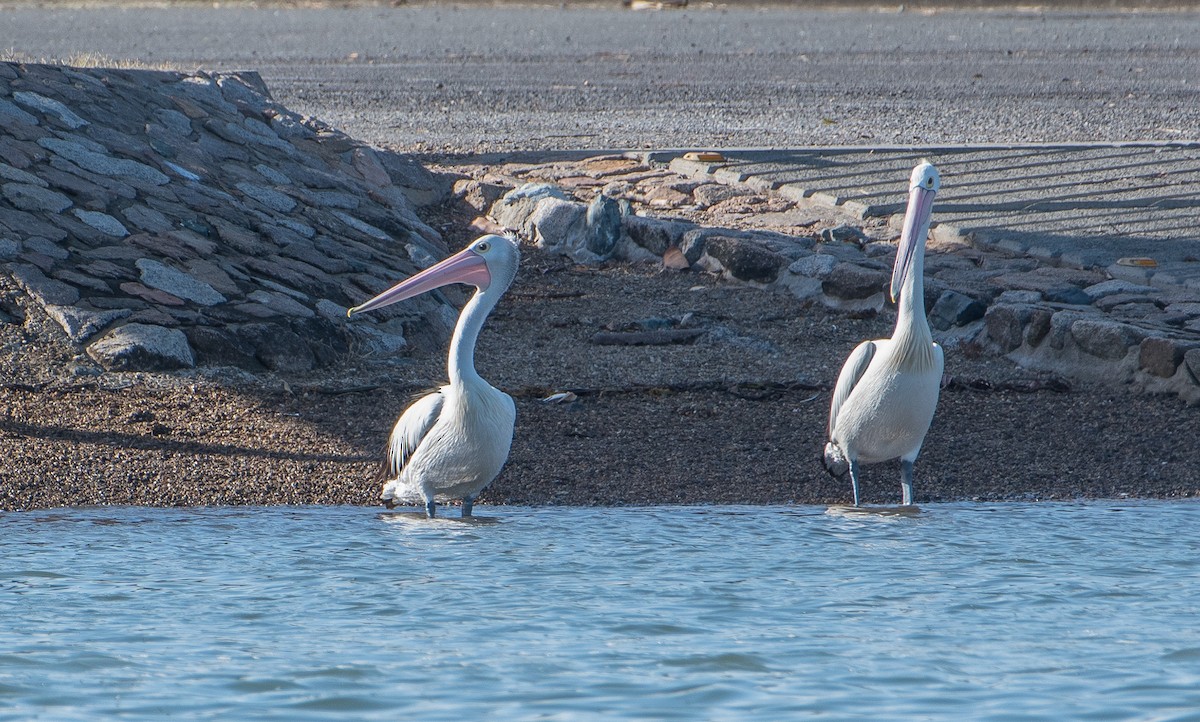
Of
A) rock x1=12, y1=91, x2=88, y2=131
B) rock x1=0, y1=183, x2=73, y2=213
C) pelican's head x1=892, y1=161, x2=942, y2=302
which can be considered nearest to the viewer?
pelican's head x1=892, y1=161, x2=942, y2=302

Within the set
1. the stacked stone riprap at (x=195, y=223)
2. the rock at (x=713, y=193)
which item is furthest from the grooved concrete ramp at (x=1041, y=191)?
the stacked stone riprap at (x=195, y=223)

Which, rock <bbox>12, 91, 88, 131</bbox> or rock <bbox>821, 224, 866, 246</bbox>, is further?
rock <bbox>821, 224, 866, 246</bbox>

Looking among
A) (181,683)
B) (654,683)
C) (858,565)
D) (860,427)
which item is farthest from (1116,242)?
(181,683)

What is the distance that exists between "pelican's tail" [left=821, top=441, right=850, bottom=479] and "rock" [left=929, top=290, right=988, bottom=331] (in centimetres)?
234

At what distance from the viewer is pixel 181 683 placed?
14.2 feet

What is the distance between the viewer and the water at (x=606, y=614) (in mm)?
4258

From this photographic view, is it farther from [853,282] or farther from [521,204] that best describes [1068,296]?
[521,204]

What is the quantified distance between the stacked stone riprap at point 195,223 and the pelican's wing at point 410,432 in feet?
5.92

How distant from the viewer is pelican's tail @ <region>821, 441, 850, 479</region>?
655 centimetres

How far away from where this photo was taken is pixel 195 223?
30.7ft

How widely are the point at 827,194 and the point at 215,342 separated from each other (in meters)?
5.18

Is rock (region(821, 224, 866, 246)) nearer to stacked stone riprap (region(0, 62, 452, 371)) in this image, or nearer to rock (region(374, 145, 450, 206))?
stacked stone riprap (region(0, 62, 452, 371))

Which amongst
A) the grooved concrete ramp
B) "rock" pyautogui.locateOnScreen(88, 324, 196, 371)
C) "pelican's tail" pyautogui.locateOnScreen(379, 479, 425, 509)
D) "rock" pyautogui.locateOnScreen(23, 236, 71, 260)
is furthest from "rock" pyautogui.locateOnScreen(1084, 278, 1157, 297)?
"rock" pyautogui.locateOnScreen(23, 236, 71, 260)

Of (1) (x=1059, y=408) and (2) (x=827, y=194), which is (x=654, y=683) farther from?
(2) (x=827, y=194)
